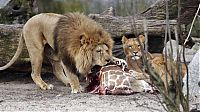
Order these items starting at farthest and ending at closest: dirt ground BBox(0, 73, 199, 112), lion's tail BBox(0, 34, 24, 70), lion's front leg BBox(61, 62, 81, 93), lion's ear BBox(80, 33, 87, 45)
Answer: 1. lion's tail BBox(0, 34, 24, 70)
2. lion's front leg BBox(61, 62, 81, 93)
3. lion's ear BBox(80, 33, 87, 45)
4. dirt ground BBox(0, 73, 199, 112)

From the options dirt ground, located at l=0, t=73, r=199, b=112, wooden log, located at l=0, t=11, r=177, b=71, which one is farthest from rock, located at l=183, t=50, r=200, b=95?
wooden log, located at l=0, t=11, r=177, b=71

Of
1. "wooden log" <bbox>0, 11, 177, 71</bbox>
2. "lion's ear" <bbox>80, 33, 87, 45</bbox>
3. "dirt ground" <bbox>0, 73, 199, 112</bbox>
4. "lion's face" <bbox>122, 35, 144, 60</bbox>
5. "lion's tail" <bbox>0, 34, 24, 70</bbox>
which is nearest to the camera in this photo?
"dirt ground" <bbox>0, 73, 199, 112</bbox>

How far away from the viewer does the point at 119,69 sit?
5.97 m

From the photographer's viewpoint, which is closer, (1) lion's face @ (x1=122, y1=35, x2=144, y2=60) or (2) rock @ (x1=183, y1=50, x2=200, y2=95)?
(2) rock @ (x1=183, y1=50, x2=200, y2=95)

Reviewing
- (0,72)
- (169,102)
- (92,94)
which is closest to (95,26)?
(92,94)

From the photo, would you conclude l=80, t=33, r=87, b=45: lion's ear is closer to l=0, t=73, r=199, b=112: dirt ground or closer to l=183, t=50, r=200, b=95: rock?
l=0, t=73, r=199, b=112: dirt ground

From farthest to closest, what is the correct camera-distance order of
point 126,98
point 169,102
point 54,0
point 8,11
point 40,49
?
point 54,0
point 8,11
point 40,49
point 126,98
point 169,102

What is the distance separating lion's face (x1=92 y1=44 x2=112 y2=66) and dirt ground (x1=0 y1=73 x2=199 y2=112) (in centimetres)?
38

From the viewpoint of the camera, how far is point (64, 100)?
536 cm

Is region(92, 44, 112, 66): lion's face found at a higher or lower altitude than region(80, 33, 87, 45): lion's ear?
lower

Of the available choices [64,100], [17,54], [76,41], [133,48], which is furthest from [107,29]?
[64,100]

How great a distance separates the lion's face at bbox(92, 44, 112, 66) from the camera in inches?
223

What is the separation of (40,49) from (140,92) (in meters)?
1.52

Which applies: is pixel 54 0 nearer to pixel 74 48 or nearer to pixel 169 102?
pixel 74 48
